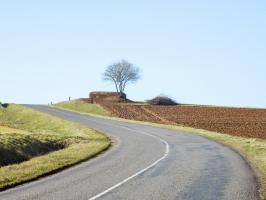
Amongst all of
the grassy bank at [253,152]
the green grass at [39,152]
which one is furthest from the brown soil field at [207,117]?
the green grass at [39,152]

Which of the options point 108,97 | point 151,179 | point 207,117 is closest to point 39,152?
point 151,179

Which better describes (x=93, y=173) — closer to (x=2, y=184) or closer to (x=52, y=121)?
(x=2, y=184)

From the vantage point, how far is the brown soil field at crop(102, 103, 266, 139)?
190 ft

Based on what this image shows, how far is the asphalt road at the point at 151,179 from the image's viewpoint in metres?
16.3

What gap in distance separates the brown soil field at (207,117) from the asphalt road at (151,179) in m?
23.8

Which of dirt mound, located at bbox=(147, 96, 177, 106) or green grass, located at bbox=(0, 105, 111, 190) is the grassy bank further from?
dirt mound, located at bbox=(147, 96, 177, 106)

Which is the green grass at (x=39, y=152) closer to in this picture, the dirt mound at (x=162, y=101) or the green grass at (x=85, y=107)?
the green grass at (x=85, y=107)

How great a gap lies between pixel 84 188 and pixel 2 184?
285cm

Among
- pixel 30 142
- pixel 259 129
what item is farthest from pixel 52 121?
pixel 30 142

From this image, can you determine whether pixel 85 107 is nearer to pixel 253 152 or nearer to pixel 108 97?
pixel 108 97

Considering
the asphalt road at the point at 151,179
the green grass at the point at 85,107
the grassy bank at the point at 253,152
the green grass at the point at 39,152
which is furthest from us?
the green grass at the point at 85,107

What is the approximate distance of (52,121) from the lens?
61.4 m

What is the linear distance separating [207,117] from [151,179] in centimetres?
5450

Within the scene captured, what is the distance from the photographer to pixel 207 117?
7344cm
